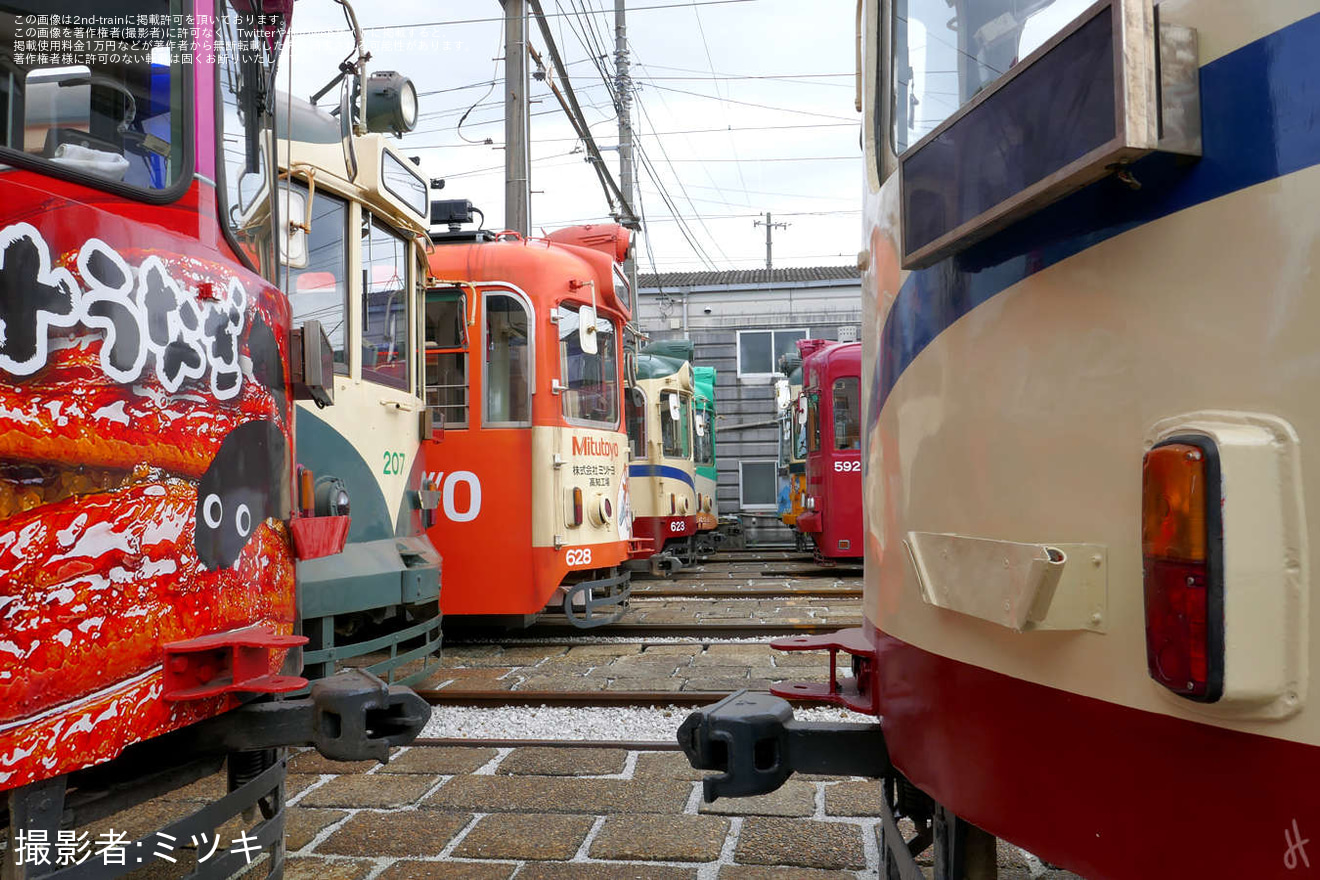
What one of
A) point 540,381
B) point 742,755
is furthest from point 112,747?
point 540,381

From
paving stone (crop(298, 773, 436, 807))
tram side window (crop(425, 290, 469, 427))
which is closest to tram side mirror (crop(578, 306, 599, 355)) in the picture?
tram side window (crop(425, 290, 469, 427))

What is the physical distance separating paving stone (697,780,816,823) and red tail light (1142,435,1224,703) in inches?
105

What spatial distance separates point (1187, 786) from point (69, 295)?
2.03m

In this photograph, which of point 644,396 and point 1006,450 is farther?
point 644,396

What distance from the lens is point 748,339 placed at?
2347 cm

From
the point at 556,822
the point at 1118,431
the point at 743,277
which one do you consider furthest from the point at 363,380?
the point at 743,277

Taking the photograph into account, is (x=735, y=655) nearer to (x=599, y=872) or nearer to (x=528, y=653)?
(x=528, y=653)

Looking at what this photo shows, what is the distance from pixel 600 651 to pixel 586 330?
7.58 ft

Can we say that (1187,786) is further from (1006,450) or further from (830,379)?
(830,379)

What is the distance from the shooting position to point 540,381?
22.4 feet

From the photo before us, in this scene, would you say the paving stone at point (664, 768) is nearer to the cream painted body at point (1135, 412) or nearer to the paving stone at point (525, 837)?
the paving stone at point (525, 837)

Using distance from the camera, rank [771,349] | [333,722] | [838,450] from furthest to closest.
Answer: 1. [771,349]
2. [838,450]
3. [333,722]

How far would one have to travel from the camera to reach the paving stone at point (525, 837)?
322cm

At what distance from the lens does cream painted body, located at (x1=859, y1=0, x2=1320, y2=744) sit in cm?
100
